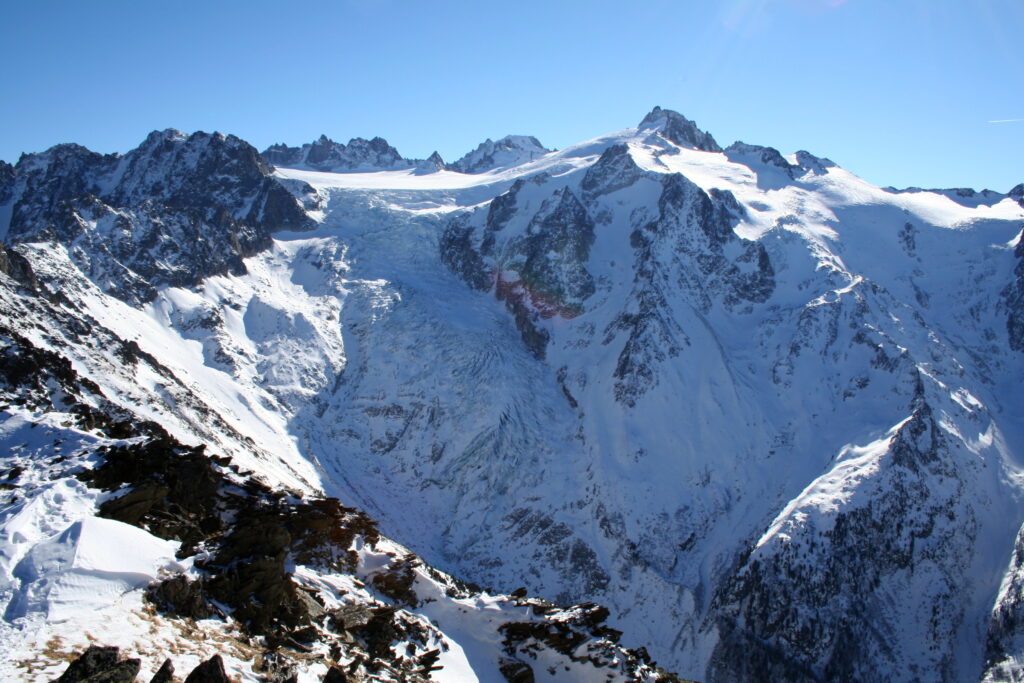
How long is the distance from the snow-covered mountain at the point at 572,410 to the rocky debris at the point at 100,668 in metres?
0.90

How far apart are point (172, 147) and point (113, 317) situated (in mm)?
102402

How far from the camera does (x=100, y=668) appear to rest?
15.7 m

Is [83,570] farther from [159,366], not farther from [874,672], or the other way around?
[874,672]

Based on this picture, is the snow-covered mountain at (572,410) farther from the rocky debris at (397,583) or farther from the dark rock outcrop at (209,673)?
the dark rock outcrop at (209,673)

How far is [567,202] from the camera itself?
457 feet

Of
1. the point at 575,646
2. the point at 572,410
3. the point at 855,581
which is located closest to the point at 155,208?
the point at 572,410

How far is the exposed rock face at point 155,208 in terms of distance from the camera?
10812 centimetres

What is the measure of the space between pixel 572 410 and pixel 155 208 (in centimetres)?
8633

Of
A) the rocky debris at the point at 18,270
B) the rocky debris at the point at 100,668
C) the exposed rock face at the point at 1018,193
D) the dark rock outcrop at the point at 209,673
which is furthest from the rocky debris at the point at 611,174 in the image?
the rocky debris at the point at 100,668

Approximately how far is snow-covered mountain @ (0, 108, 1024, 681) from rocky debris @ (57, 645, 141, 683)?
2.96 ft

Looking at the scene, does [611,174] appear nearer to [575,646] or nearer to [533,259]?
[533,259]

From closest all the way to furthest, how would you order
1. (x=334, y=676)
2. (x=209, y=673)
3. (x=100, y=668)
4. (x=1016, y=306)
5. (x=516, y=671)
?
(x=100, y=668)
(x=209, y=673)
(x=334, y=676)
(x=516, y=671)
(x=1016, y=306)

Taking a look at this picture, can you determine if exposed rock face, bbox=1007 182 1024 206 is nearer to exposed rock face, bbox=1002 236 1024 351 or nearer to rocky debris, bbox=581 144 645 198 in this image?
exposed rock face, bbox=1002 236 1024 351

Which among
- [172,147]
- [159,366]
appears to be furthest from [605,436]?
[172,147]
